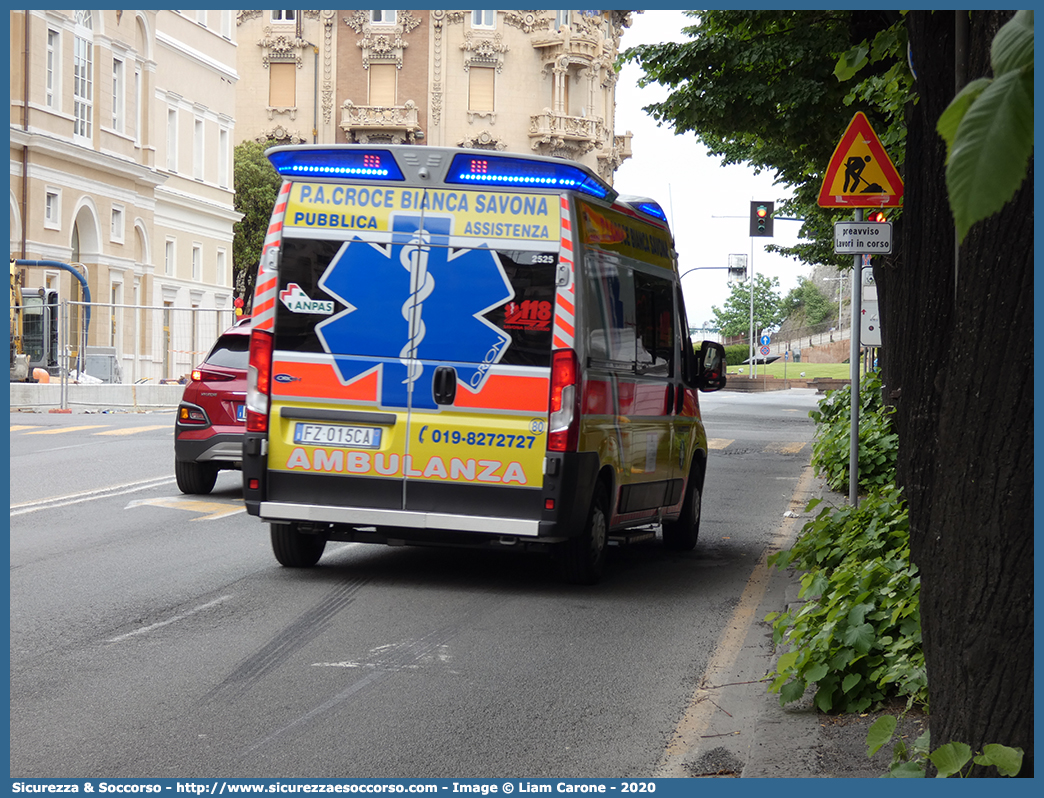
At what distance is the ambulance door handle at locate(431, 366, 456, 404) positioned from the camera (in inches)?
330

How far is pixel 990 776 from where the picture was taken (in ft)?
12.7

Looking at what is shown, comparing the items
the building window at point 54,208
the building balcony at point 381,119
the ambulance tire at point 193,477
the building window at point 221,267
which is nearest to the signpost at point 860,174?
the ambulance tire at point 193,477

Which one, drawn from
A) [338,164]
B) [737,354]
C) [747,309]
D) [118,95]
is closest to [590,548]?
[338,164]

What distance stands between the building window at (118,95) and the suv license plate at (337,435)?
1674 inches

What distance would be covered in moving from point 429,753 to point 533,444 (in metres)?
3.37

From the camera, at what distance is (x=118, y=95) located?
48312 millimetres

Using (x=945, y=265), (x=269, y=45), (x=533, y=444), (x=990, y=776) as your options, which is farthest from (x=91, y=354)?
(x=269, y=45)

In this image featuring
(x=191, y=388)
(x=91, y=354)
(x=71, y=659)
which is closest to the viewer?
(x=71, y=659)

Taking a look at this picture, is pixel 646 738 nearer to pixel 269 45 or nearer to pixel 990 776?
pixel 990 776

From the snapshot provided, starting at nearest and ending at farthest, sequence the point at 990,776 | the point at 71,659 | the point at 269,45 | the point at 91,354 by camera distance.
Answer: the point at 990,776, the point at 71,659, the point at 91,354, the point at 269,45

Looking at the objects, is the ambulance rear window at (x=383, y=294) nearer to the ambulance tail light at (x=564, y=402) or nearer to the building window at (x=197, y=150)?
the ambulance tail light at (x=564, y=402)

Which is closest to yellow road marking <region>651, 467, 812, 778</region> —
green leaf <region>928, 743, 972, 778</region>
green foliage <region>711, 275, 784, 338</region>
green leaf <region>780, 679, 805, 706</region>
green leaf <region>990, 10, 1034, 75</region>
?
green leaf <region>780, 679, 805, 706</region>

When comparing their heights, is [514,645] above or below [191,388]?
below
